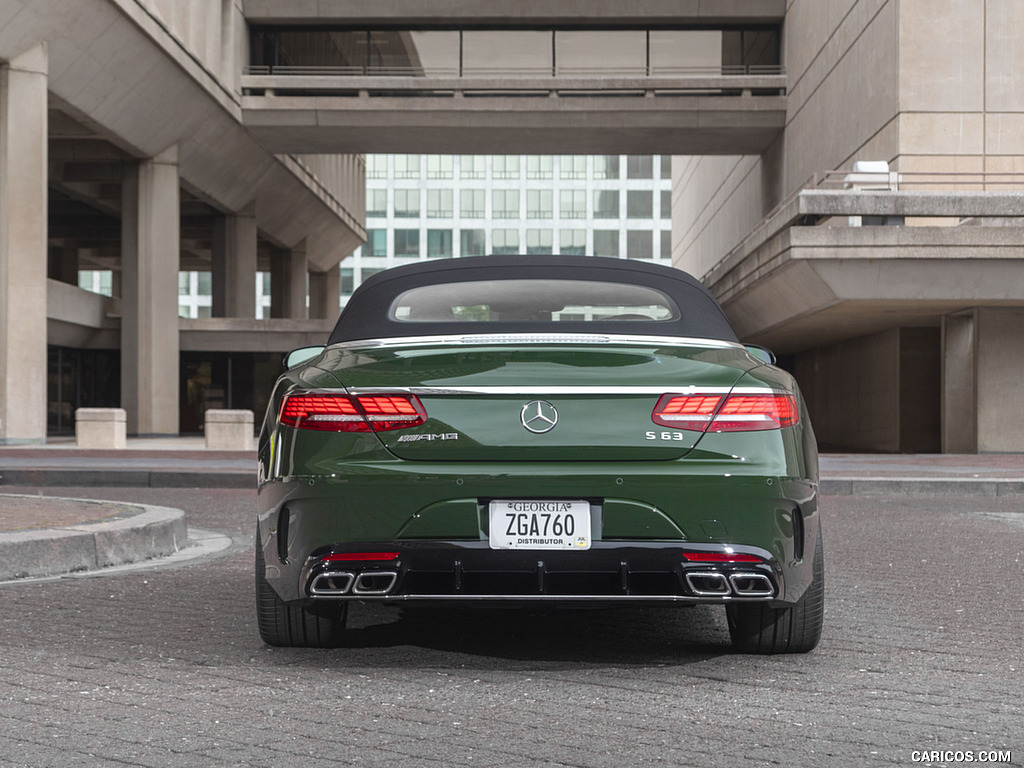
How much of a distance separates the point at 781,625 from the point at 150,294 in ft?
114

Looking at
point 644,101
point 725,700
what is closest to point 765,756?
point 725,700

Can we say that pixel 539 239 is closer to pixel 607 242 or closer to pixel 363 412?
pixel 607 242

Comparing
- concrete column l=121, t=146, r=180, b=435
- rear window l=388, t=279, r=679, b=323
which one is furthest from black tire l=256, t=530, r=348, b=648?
concrete column l=121, t=146, r=180, b=435

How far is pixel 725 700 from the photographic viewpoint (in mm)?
4035

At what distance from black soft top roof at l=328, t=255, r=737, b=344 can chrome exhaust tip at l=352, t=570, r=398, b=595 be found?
1006 millimetres

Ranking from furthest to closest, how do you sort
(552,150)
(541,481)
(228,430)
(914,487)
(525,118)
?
(552,150), (525,118), (228,430), (914,487), (541,481)

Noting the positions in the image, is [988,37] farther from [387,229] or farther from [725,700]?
[387,229]

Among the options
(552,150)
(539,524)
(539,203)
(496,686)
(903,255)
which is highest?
(539,203)

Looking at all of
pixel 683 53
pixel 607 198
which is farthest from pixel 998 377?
pixel 607 198

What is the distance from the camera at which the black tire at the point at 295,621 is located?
4672 mm

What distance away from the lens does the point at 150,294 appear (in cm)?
3728

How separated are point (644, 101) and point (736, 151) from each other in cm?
448

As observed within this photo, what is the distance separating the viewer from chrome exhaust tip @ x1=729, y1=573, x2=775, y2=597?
412cm

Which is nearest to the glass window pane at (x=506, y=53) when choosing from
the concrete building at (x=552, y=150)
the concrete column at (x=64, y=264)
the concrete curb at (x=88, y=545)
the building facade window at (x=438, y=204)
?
the concrete building at (x=552, y=150)
